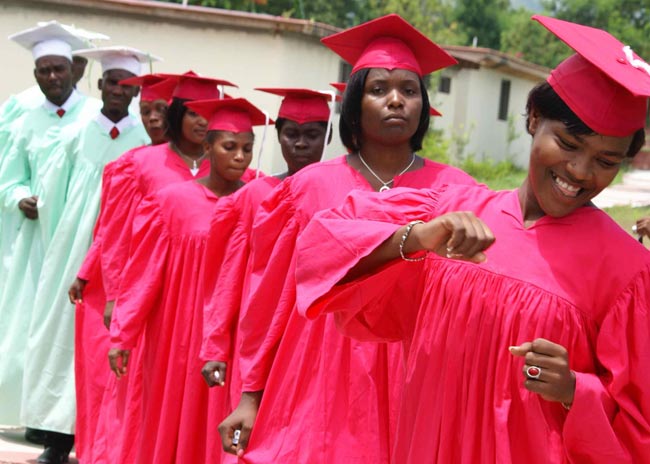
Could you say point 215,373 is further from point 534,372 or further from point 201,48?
point 201,48

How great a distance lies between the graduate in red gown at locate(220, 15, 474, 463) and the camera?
4367 mm

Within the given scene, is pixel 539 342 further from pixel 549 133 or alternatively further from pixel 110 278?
pixel 110 278

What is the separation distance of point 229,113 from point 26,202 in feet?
7.77

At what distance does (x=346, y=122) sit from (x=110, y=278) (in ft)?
9.18

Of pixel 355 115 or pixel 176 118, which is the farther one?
pixel 176 118

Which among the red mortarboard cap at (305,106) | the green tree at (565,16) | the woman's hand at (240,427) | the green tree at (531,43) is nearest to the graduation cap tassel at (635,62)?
the woman's hand at (240,427)

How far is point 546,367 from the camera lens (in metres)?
2.88

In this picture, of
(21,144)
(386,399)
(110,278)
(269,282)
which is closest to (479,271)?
(386,399)

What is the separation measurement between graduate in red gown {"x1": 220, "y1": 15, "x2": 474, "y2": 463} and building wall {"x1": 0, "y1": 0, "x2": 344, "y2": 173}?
11.6 meters

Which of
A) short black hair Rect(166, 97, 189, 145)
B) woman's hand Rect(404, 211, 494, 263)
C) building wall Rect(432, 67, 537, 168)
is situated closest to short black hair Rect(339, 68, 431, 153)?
woman's hand Rect(404, 211, 494, 263)

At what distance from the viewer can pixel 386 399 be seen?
14.4 ft

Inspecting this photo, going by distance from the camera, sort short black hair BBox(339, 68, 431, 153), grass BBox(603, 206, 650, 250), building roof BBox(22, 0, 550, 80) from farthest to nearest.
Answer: building roof BBox(22, 0, 550, 80)
grass BBox(603, 206, 650, 250)
short black hair BBox(339, 68, 431, 153)

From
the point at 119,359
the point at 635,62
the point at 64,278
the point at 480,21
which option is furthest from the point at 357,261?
the point at 480,21

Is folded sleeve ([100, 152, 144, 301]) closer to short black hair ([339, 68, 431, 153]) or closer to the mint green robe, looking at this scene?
the mint green robe
